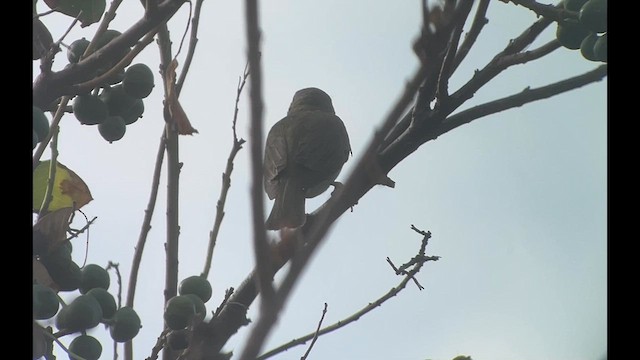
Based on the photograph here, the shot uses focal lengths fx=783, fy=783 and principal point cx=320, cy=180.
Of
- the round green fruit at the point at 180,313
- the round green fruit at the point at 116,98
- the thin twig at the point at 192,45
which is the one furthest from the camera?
the thin twig at the point at 192,45

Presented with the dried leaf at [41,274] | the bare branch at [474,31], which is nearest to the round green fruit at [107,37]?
the dried leaf at [41,274]

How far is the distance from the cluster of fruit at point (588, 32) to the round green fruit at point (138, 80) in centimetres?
114

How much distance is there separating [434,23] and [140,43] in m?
1.25

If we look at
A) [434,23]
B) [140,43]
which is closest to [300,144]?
[140,43]

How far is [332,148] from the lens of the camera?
14.1ft

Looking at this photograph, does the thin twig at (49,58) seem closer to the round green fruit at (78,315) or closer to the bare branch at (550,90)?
the round green fruit at (78,315)

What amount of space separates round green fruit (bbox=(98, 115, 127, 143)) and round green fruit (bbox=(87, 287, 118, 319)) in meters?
0.51

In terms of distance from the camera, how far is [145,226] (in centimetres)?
242

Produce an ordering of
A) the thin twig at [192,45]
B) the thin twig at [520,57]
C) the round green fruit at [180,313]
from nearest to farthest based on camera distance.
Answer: the thin twig at [520,57] < the round green fruit at [180,313] < the thin twig at [192,45]

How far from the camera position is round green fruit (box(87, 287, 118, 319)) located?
2.01 m

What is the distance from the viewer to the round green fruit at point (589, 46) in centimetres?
212

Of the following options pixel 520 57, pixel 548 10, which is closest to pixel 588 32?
pixel 548 10

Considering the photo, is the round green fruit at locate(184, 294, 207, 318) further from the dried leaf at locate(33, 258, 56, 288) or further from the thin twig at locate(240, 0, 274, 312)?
the thin twig at locate(240, 0, 274, 312)
